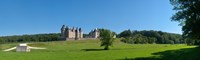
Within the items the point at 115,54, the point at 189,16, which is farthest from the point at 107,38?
the point at 189,16

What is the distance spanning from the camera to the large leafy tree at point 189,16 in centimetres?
4806

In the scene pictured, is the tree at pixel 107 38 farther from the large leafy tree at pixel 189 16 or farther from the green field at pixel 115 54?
the large leafy tree at pixel 189 16

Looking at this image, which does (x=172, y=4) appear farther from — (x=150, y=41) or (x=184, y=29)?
(x=150, y=41)

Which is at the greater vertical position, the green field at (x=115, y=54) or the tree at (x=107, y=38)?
the tree at (x=107, y=38)

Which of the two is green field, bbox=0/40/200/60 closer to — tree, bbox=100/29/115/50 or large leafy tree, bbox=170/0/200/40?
large leafy tree, bbox=170/0/200/40

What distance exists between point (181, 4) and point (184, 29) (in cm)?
357

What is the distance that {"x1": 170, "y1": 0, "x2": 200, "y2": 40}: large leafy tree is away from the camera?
4806 centimetres

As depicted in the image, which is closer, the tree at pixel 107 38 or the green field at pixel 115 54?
the green field at pixel 115 54

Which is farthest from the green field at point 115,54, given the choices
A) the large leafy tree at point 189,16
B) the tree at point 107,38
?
the tree at point 107,38

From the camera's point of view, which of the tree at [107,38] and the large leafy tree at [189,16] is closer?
the large leafy tree at [189,16]

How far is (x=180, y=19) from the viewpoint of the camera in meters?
52.4

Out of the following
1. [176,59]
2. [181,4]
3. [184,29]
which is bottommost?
[176,59]

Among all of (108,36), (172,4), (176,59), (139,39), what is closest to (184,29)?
(172,4)

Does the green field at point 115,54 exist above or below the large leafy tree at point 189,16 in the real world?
below
